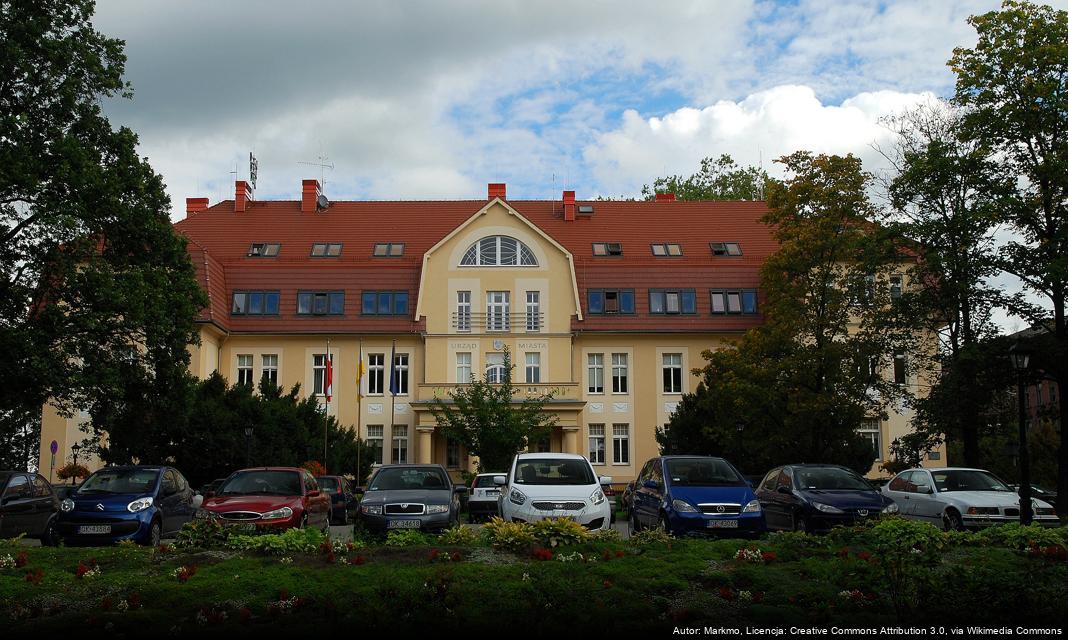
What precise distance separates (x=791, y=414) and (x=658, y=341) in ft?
53.3

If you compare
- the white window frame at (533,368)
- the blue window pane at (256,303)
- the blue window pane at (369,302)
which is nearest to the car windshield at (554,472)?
the white window frame at (533,368)

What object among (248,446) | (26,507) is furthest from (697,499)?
(248,446)

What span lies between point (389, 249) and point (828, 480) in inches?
1407

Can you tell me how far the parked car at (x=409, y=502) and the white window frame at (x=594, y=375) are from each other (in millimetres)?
30038

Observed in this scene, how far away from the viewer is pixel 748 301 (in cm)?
4962

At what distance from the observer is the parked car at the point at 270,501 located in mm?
17422

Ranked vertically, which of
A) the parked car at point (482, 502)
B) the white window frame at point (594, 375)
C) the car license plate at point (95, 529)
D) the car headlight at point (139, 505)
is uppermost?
the white window frame at point (594, 375)

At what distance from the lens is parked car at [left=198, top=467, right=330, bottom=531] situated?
57.2ft

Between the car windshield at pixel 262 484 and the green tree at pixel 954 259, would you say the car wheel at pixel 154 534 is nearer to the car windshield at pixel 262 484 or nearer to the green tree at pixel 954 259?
the car windshield at pixel 262 484

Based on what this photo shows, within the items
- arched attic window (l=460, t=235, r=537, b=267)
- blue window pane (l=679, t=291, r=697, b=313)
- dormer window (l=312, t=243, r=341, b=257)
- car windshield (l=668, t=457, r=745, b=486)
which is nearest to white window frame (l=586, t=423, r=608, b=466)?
blue window pane (l=679, t=291, r=697, b=313)

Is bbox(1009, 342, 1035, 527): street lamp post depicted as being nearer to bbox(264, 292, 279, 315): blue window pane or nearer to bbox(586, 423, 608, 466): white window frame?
bbox(586, 423, 608, 466): white window frame

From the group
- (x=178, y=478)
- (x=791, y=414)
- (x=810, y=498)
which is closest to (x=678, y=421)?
(x=791, y=414)

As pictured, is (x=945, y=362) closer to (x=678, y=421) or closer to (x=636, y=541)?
(x=678, y=421)

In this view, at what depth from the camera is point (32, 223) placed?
25.0 m
